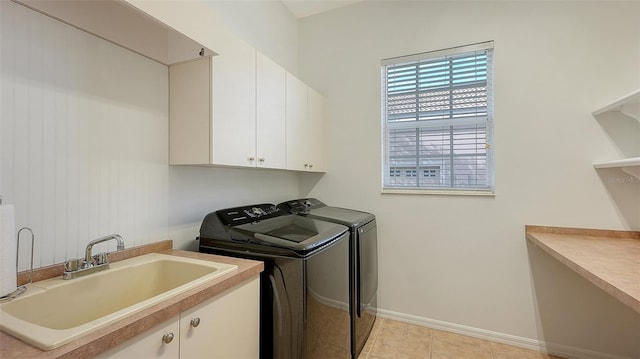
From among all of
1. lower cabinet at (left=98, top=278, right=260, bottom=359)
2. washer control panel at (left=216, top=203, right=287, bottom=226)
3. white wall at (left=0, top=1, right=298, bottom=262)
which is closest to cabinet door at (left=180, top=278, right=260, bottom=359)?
lower cabinet at (left=98, top=278, right=260, bottom=359)

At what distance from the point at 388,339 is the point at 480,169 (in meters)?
A: 1.58

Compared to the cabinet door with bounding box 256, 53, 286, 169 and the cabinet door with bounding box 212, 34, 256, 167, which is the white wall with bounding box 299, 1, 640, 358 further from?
the cabinet door with bounding box 212, 34, 256, 167

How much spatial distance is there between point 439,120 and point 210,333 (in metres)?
2.33

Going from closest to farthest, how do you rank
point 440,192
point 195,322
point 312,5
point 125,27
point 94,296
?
point 195,322 → point 94,296 → point 125,27 → point 440,192 → point 312,5

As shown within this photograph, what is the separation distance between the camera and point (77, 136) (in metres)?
1.21

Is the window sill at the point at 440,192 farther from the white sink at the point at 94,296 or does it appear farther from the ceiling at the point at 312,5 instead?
the ceiling at the point at 312,5

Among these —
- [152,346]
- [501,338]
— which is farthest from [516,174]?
[152,346]

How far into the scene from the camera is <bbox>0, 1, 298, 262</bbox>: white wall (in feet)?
3.42

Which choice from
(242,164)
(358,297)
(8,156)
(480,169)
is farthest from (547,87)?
(8,156)

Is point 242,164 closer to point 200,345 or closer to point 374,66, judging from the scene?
point 200,345

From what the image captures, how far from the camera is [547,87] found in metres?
2.07

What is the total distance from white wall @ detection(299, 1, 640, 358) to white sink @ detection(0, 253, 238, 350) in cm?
168

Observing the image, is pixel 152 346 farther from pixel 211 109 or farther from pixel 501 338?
pixel 501 338

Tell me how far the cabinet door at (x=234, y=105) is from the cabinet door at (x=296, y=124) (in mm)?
452
